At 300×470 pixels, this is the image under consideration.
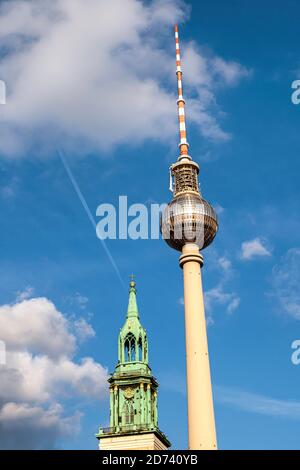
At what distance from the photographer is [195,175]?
11612cm

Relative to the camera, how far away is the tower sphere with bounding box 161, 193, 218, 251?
10838cm

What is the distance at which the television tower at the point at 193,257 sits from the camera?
9194cm

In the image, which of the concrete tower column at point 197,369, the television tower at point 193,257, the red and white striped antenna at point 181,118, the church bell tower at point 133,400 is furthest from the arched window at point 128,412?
the red and white striped antenna at point 181,118

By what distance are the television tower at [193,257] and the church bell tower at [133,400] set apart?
4033cm

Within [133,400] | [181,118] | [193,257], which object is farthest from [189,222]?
[133,400]

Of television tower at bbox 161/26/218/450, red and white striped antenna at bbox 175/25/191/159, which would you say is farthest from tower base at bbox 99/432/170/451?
red and white striped antenna at bbox 175/25/191/159

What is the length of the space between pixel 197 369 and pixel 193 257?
18.9 m

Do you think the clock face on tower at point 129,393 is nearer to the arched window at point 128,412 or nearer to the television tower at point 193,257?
the arched window at point 128,412

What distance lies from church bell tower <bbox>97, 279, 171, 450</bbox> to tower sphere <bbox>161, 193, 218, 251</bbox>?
133 ft

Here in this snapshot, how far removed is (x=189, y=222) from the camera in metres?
108

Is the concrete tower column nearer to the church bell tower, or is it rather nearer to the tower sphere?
the tower sphere
